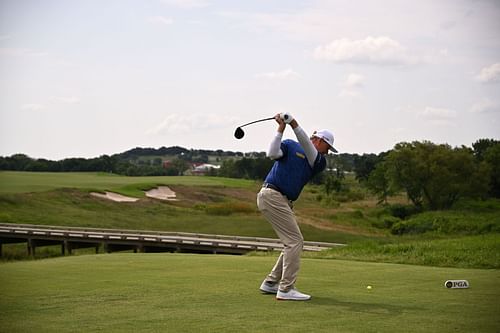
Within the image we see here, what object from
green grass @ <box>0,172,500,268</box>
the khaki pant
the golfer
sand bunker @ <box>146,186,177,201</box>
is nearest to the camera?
the golfer

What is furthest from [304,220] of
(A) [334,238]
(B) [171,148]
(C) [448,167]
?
(B) [171,148]

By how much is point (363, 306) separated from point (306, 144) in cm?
212

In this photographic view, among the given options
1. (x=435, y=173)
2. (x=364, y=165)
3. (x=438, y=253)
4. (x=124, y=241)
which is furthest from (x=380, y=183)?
(x=438, y=253)

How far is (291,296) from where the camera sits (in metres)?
9.51

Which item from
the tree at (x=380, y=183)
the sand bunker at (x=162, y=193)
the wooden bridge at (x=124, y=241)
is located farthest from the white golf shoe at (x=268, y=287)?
the tree at (x=380, y=183)

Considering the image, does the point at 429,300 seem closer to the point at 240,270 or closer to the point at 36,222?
the point at 240,270

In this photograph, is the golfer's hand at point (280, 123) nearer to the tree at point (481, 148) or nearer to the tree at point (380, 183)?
the tree at point (481, 148)

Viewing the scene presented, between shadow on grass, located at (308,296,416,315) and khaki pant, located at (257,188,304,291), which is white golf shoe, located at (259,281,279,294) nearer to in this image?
khaki pant, located at (257,188,304,291)

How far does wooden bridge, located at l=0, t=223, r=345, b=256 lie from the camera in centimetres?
4253

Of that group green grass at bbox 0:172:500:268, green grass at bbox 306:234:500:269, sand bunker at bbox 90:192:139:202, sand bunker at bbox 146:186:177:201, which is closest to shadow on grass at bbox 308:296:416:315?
green grass at bbox 306:234:500:269

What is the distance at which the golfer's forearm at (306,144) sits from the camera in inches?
371

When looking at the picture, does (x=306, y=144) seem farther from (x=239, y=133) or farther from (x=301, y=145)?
(x=239, y=133)

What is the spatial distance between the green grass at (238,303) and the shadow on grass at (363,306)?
11 millimetres

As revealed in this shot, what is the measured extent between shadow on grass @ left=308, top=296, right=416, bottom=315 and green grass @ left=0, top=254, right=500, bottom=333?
0.4 inches
